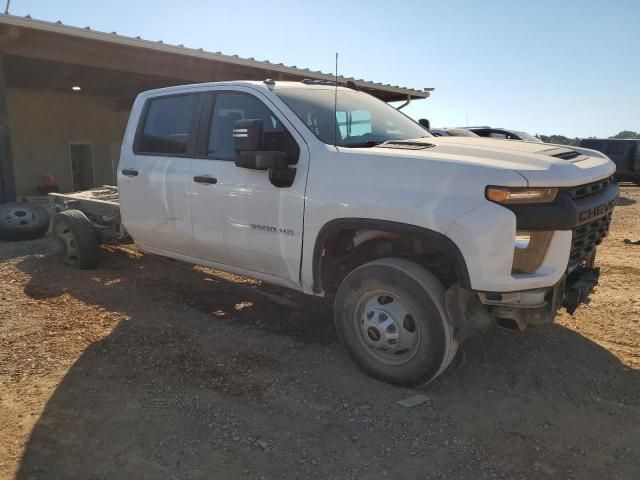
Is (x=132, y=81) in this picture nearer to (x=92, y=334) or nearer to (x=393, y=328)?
(x=92, y=334)

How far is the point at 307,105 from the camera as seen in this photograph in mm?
4082

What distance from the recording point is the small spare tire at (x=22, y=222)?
766 cm

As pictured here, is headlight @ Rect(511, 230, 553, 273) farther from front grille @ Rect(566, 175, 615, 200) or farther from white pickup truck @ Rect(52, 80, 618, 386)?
front grille @ Rect(566, 175, 615, 200)

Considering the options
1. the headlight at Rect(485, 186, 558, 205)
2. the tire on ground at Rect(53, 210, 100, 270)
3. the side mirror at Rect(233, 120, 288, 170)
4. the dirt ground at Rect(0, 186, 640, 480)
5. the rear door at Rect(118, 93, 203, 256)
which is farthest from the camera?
the tire on ground at Rect(53, 210, 100, 270)

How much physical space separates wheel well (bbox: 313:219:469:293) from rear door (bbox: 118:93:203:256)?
4.61 ft

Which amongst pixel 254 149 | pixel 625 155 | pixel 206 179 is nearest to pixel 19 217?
pixel 206 179

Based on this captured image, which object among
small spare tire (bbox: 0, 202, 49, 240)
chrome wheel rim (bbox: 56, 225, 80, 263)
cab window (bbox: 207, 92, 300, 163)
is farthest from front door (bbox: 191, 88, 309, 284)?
small spare tire (bbox: 0, 202, 49, 240)

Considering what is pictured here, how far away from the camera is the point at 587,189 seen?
3330mm

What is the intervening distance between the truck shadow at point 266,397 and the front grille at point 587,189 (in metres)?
1.27

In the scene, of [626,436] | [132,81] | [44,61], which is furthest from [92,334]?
[132,81]

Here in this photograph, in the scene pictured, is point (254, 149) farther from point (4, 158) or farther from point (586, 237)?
point (4, 158)

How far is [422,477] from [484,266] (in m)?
1.13

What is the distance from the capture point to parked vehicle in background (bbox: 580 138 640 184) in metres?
17.8

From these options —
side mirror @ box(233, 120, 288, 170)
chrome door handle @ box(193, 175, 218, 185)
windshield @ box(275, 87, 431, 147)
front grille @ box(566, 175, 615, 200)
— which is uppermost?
windshield @ box(275, 87, 431, 147)
